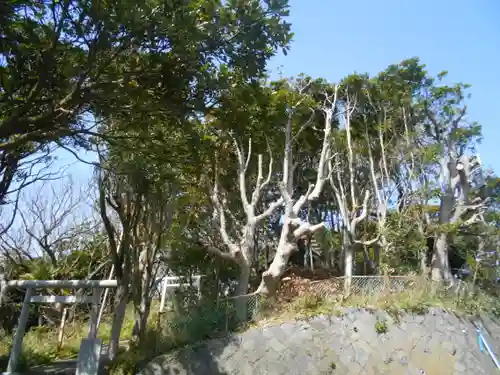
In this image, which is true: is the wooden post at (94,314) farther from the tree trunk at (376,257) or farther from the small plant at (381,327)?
the tree trunk at (376,257)

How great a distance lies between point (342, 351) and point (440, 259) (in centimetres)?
498

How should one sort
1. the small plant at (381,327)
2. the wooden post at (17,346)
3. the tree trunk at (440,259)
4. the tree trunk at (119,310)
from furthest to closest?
the tree trunk at (440,259)
the small plant at (381,327)
the wooden post at (17,346)
the tree trunk at (119,310)

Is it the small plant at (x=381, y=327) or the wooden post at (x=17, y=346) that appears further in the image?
the small plant at (x=381, y=327)

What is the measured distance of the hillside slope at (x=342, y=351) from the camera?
804cm

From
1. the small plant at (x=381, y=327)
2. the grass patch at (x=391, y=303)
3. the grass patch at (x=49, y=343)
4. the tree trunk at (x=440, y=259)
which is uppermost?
the tree trunk at (x=440, y=259)

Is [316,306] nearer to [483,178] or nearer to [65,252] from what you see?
[483,178]

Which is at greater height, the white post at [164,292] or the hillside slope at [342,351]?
the white post at [164,292]

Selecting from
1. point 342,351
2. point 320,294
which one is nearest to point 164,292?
point 320,294

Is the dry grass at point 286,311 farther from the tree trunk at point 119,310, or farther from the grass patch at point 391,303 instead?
the tree trunk at point 119,310

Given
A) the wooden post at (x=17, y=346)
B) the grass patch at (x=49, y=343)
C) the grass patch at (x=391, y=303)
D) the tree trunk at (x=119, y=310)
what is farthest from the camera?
the grass patch at (x=49, y=343)

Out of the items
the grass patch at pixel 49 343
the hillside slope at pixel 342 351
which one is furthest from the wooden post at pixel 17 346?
the hillside slope at pixel 342 351

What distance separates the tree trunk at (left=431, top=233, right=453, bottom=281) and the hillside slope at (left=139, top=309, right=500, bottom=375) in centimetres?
248

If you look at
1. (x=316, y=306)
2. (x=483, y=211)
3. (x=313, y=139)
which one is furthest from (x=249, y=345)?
(x=483, y=211)

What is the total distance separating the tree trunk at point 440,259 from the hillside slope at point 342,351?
8.15 ft
